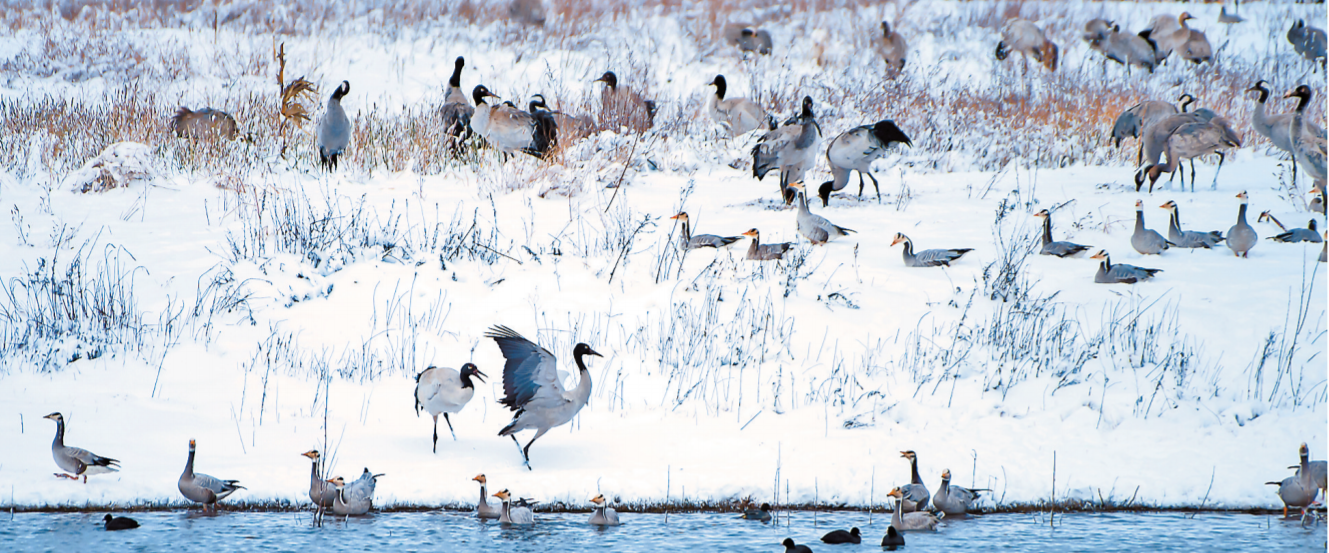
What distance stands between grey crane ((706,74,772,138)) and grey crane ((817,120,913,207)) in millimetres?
3452

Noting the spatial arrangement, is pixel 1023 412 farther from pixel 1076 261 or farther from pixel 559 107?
pixel 559 107

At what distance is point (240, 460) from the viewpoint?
5.61m

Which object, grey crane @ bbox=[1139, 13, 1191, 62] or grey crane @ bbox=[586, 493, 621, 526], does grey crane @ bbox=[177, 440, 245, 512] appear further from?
grey crane @ bbox=[1139, 13, 1191, 62]

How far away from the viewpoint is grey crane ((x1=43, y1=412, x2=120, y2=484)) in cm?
507

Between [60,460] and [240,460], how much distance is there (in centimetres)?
82

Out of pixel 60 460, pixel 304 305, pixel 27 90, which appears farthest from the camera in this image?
pixel 27 90

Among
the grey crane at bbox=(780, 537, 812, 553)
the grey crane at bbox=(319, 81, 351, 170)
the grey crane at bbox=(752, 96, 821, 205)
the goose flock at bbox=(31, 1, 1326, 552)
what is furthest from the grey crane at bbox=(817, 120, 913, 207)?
the grey crane at bbox=(780, 537, 812, 553)

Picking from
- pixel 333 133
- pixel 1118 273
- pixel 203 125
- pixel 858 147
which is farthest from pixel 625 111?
pixel 1118 273

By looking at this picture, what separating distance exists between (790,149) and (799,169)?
0.29 metres

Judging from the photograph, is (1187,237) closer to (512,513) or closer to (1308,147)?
(1308,147)

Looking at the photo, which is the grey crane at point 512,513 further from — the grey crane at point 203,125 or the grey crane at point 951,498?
the grey crane at point 203,125

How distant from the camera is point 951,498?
16.9 feet

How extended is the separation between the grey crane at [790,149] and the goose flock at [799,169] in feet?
0.04

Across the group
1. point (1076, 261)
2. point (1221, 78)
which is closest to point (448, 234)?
point (1076, 261)
